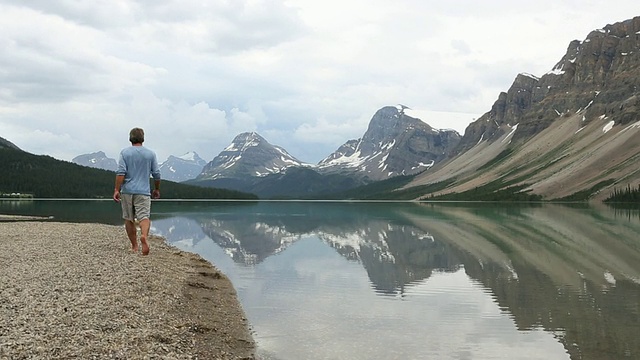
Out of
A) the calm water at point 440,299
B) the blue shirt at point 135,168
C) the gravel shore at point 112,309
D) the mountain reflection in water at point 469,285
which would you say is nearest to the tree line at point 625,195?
the mountain reflection in water at point 469,285

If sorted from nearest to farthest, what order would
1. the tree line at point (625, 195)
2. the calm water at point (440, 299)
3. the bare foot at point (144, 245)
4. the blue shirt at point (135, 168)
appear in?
the calm water at point (440, 299), the blue shirt at point (135, 168), the bare foot at point (144, 245), the tree line at point (625, 195)

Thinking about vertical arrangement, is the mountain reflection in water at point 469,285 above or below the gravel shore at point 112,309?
below

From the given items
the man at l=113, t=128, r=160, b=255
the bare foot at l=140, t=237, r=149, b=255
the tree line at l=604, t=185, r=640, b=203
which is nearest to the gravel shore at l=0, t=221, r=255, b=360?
the bare foot at l=140, t=237, r=149, b=255

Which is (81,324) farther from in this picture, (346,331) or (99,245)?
(99,245)

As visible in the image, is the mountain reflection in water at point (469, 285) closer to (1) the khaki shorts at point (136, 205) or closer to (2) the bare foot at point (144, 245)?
(2) the bare foot at point (144, 245)

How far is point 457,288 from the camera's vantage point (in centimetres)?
2941

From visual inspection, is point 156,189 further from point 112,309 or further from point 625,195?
point 625,195

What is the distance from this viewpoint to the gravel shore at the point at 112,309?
12.4 metres

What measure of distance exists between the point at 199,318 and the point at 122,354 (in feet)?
20.8

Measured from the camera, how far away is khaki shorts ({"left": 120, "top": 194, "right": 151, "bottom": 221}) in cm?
2261

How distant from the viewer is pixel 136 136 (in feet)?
73.7

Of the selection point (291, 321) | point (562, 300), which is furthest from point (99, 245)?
point (562, 300)

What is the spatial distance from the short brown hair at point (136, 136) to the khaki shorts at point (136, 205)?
216 cm

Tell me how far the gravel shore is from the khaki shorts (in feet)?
7.37
